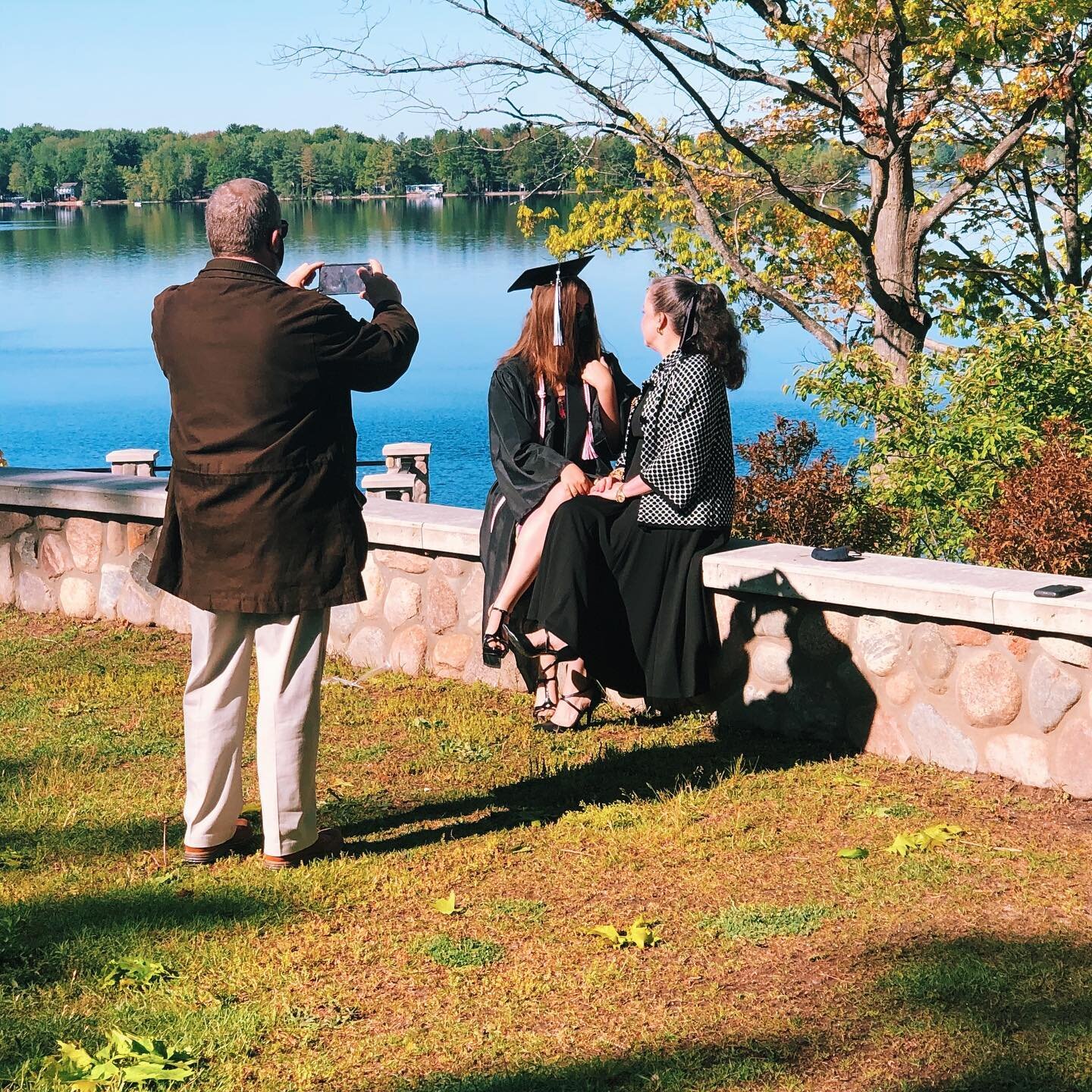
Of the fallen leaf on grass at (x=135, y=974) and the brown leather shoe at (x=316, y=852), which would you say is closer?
the fallen leaf on grass at (x=135, y=974)

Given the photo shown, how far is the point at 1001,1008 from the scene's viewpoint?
334 cm

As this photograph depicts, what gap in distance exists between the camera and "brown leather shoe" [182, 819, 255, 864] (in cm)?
429

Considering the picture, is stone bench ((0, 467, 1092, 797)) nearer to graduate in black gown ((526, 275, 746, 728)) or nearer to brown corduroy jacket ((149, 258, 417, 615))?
graduate in black gown ((526, 275, 746, 728))

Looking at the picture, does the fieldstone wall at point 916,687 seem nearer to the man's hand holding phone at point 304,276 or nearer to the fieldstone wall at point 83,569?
the man's hand holding phone at point 304,276

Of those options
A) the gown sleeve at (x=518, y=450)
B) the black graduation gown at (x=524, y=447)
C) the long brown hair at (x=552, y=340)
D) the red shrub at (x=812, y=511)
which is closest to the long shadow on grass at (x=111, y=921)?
the black graduation gown at (x=524, y=447)

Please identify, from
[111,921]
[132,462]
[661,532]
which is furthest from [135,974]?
[132,462]

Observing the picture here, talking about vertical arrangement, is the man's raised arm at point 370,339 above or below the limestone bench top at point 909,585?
above

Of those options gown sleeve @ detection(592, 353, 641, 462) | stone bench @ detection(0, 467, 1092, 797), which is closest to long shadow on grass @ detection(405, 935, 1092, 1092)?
stone bench @ detection(0, 467, 1092, 797)

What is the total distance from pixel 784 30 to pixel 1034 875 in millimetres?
9004

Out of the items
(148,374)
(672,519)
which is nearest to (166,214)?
(148,374)

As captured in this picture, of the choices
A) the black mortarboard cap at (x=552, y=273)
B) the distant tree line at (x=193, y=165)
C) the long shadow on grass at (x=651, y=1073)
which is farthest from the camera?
the distant tree line at (x=193, y=165)

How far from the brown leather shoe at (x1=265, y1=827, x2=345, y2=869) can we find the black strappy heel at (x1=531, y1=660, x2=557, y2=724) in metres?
1.53

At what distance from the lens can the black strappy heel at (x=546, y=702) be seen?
5852 mm

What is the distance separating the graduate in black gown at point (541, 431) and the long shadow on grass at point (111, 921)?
1.98 meters
